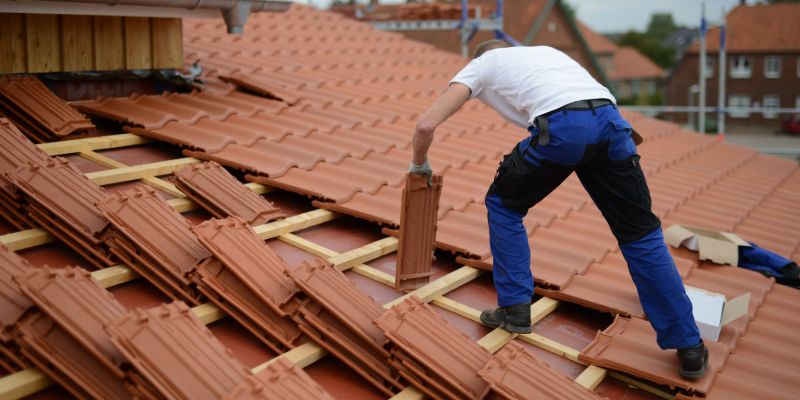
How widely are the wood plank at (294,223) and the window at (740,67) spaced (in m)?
49.2

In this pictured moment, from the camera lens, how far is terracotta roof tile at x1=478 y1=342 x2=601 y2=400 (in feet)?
7.52

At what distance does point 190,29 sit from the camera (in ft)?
23.1

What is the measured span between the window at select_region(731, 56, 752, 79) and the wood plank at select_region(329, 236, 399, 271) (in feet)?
162

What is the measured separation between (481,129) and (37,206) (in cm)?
382

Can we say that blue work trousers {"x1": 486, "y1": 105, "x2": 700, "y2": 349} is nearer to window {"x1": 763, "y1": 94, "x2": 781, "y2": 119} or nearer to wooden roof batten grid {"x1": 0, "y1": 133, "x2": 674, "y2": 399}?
wooden roof batten grid {"x1": 0, "y1": 133, "x2": 674, "y2": 399}

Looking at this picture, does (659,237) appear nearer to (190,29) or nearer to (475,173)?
(475,173)

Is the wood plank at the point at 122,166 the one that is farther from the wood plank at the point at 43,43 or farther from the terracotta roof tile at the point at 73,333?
the terracotta roof tile at the point at 73,333

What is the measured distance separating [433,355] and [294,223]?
1.26 m

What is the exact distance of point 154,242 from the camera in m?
2.77

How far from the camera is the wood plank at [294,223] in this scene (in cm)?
328

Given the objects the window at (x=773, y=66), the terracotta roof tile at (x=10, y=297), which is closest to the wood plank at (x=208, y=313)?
the terracotta roof tile at (x=10, y=297)

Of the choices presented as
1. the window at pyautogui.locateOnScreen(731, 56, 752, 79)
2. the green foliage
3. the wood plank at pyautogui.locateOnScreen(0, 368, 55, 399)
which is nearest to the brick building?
the window at pyautogui.locateOnScreen(731, 56, 752, 79)

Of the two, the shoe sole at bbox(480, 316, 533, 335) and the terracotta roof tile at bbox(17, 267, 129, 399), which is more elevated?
the terracotta roof tile at bbox(17, 267, 129, 399)

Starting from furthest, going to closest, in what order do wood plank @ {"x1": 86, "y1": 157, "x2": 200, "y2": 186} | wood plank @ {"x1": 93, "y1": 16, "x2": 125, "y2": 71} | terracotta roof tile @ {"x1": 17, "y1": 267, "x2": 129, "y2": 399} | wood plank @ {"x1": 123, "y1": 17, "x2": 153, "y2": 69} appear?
wood plank @ {"x1": 123, "y1": 17, "x2": 153, "y2": 69} → wood plank @ {"x1": 93, "y1": 16, "x2": 125, "y2": 71} → wood plank @ {"x1": 86, "y1": 157, "x2": 200, "y2": 186} → terracotta roof tile @ {"x1": 17, "y1": 267, "x2": 129, "y2": 399}
